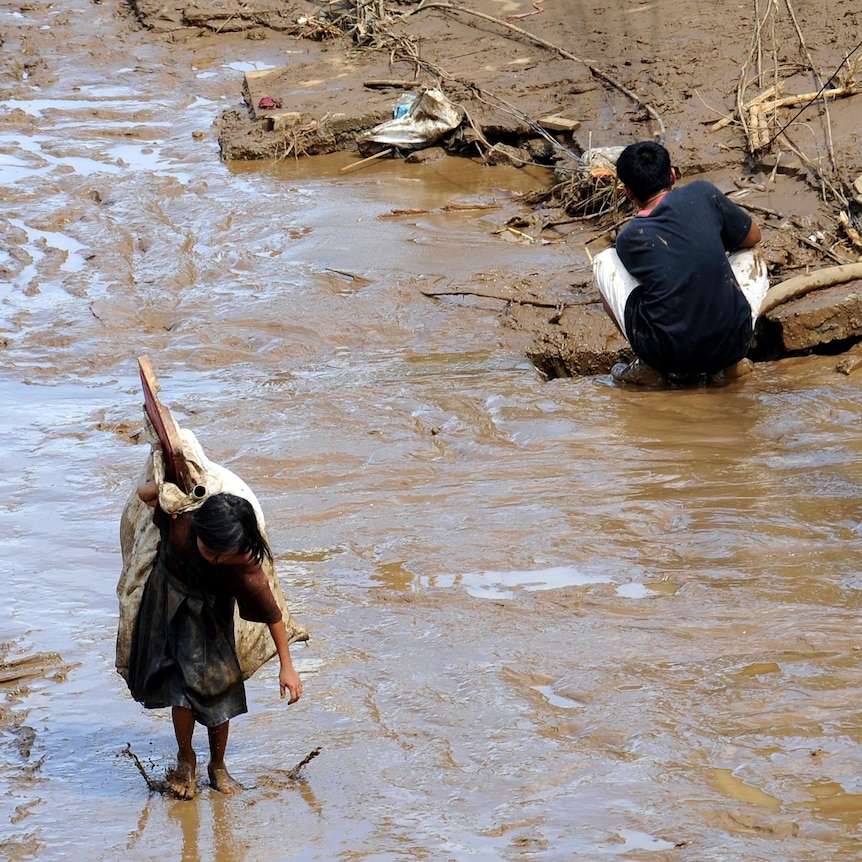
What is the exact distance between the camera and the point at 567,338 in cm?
669

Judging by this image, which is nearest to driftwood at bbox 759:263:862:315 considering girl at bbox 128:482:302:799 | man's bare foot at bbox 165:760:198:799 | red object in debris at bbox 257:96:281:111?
girl at bbox 128:482:302:799

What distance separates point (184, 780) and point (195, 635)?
1.41ft

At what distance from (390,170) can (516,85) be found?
1336 millimetres

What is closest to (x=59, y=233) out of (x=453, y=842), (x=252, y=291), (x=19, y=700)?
(x=252, y=291)

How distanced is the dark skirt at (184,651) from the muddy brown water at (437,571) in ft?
1.01

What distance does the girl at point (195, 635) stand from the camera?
315 cm

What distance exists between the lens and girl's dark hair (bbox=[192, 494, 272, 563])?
2980mm

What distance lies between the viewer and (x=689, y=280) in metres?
5.64

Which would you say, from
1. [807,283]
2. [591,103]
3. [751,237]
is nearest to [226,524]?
[751,237]

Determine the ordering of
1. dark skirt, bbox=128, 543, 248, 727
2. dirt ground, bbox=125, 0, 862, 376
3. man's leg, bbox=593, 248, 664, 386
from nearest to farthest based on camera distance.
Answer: dark skirt, bbox=128, 543, 248, 727 < man's leg, bbox=593, 248, 664, 386 < dirt ground, bbox=125, 0, 862, 376

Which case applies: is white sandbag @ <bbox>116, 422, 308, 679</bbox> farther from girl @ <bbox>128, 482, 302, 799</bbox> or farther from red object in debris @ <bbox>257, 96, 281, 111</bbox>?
red object in debris @ <bbox>257, 96, 281, 111</bbox>

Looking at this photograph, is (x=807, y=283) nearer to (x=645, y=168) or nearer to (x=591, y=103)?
(x=645, y=168)

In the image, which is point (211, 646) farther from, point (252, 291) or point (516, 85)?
point (516, 85)

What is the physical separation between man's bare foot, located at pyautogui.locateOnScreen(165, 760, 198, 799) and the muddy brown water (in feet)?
0.16
